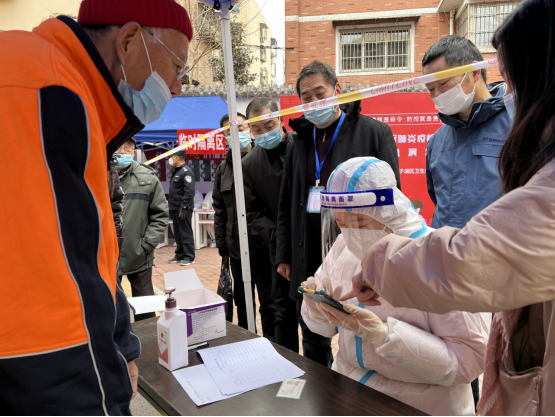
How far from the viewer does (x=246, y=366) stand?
54.7 inches

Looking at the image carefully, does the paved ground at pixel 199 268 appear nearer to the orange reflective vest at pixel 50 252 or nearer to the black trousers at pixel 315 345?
the black trousers at pixel 315 345

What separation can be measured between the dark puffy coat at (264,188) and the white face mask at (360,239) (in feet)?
4.80

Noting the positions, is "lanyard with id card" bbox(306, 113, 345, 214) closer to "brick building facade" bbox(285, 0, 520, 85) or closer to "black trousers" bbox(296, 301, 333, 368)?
"black trousers" bbox(296, 301, 333, 368)

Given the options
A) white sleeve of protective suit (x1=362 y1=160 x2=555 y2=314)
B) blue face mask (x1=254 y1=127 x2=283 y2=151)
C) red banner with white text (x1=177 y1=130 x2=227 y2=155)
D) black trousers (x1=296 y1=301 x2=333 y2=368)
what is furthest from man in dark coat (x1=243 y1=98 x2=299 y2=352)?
red banner with white text (x1=177 y1=130 x2=227 y2=155)

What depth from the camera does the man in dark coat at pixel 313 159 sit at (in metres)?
2.42

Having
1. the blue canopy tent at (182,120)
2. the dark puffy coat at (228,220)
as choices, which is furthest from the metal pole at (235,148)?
the blue canopy tent at (182,120)

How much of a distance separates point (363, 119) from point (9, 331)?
2.20m

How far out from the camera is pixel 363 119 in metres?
2.50

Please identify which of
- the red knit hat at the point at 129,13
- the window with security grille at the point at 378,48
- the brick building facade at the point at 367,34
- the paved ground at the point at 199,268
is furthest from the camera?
the window with security grille at the point at 378,48

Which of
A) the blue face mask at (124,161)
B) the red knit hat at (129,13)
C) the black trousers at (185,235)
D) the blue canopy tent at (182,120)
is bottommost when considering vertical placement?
the black trousers at (185,235)

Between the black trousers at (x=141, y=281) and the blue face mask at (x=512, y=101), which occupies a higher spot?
the blue face mask at (x=512, y=101)

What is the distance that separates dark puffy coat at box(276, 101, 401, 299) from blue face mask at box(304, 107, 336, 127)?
0.06m

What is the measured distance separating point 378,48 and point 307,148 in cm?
1182

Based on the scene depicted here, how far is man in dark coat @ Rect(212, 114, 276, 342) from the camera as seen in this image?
10.9 ft
